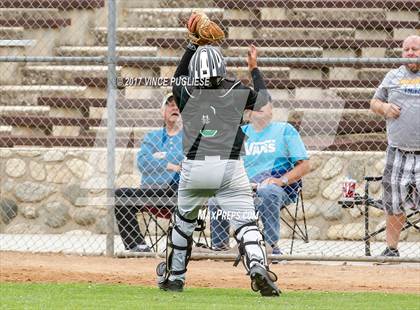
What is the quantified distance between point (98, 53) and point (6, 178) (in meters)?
2.59

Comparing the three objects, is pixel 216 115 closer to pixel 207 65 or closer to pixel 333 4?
pixel 207 65

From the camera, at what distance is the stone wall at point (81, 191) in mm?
14719

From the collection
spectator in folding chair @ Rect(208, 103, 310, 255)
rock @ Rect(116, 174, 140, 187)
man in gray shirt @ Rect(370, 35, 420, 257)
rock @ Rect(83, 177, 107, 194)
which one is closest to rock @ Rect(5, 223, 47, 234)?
rock @ Rect(83, 177, 107, 194)

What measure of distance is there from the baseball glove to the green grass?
1959 mm

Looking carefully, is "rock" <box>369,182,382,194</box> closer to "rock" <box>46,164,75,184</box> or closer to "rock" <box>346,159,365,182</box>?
"rock" <box>346,159,365,182</box>

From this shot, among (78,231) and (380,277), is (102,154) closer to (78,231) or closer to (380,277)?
(78,231)

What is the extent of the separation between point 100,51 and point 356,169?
4.15 meters

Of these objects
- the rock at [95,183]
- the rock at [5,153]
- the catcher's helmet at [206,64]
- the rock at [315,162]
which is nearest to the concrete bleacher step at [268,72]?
the rock at [315,162]

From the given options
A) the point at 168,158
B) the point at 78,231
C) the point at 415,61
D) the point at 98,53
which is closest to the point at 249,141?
the point at 168,158

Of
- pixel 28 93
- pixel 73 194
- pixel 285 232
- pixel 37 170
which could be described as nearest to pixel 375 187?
pixel 285 232

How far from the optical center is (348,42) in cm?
1609

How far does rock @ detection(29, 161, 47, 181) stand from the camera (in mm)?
15070

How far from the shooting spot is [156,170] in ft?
43.5

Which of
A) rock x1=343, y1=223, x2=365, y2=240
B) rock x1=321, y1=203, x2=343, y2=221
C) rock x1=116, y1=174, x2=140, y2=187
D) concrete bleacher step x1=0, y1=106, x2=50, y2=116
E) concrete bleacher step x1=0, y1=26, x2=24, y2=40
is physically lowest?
rock x1=343, y1=223, x2=365, y2=240
